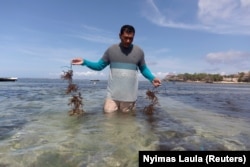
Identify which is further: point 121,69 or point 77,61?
point 121,69

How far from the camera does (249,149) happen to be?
487 centimetres

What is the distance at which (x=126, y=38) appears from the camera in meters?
8.04

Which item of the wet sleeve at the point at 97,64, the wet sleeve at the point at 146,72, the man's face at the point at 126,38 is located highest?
the man's face at the point at 126,38

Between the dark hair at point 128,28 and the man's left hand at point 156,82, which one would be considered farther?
the man's left hand at point 156,82

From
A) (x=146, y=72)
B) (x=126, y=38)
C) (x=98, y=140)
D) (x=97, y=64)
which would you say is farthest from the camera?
(x=146, y=72)

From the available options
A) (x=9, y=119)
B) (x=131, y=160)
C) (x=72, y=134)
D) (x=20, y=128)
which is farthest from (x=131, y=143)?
(x=9, y=119)

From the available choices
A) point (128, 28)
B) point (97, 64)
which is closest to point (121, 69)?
point (97, 64)

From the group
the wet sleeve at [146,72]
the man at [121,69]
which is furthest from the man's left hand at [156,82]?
the wet sleeve at [146,72]

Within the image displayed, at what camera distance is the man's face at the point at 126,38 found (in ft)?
26.1

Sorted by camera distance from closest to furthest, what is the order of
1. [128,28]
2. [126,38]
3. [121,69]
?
[128,28]
[126,38]
[121,69]

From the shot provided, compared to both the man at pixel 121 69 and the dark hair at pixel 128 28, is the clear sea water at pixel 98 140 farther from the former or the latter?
the dark hair at pixel 128 28

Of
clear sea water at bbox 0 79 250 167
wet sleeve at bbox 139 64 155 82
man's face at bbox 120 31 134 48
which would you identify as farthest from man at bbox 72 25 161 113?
clear sea water at bbox 0 79 250 167

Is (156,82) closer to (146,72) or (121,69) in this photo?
(146,72)

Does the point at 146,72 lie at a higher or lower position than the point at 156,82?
higher
